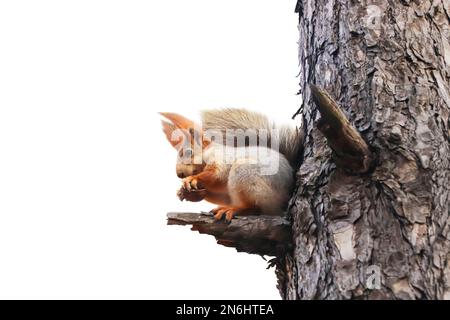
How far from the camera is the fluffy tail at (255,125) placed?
2.21 m

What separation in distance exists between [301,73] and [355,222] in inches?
25.3

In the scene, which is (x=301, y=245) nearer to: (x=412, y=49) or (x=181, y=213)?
(x=181, y=213)

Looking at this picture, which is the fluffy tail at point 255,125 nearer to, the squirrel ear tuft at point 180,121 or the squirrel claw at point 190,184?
the squirrel ear tuft at point 180,121

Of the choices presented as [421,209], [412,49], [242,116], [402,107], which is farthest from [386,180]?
[242,116]

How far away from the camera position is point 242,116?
239 cm

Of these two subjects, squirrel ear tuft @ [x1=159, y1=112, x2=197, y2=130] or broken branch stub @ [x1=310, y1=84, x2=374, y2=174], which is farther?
squirrel ear tuft @ [x1=159, y1=112, x2=197, y2=130]

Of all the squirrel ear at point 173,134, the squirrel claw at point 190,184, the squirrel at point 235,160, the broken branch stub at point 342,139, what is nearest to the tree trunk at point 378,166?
the broken branch stub at point 342,139

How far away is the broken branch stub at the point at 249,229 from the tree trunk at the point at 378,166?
4cm

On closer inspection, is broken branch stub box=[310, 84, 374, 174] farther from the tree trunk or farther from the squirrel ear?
the squirrel ear

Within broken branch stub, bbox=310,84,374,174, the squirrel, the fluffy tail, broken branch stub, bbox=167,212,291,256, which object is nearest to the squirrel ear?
the squirrel

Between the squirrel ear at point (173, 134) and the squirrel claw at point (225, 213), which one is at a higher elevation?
the squirrel ear at point (173, 134)

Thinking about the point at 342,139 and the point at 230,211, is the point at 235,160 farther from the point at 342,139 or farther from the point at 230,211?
the point at 342,139

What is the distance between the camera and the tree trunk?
1680 millimetres

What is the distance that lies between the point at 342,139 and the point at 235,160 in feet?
1.85
